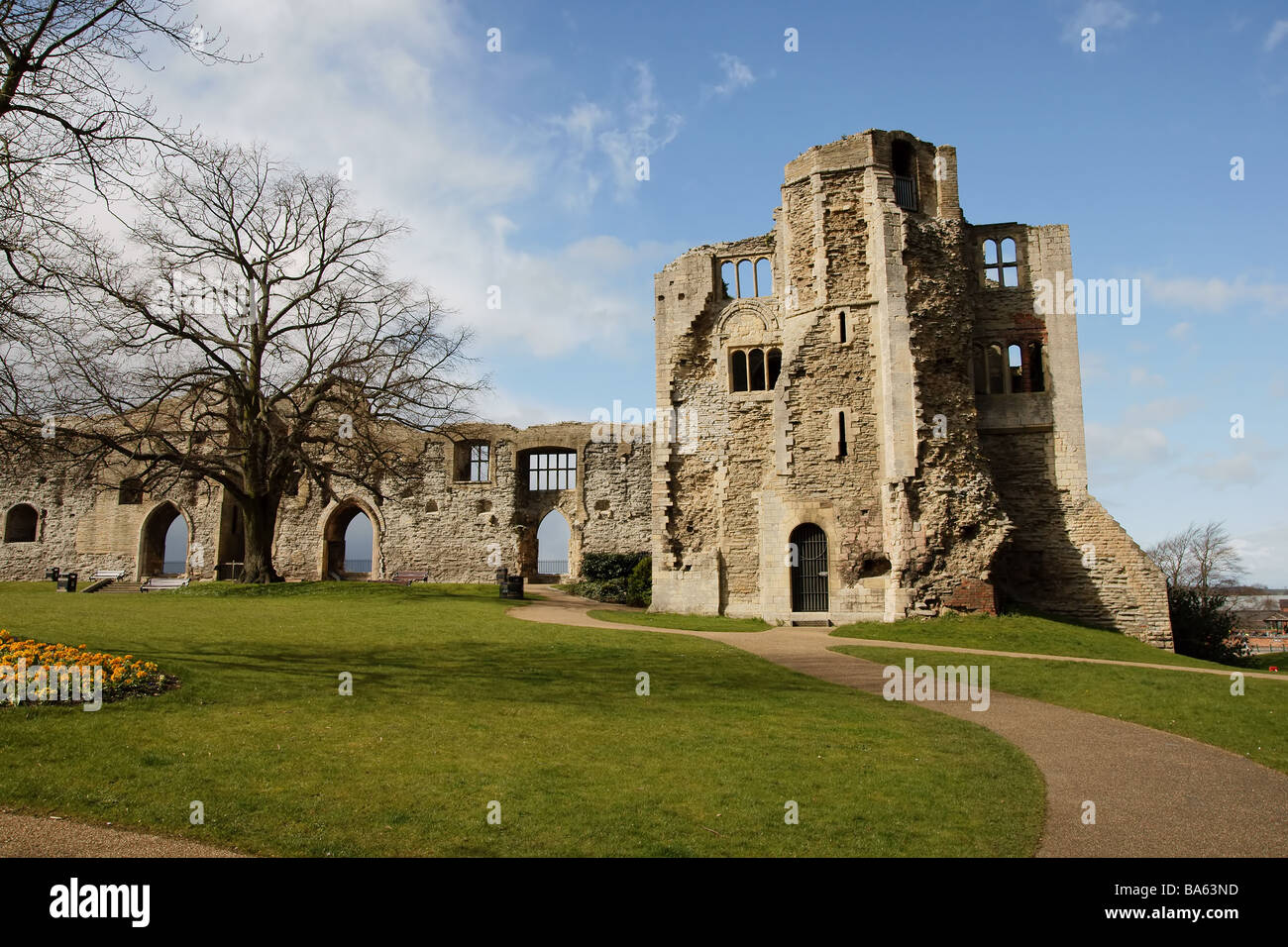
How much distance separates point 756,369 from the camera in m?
24.7

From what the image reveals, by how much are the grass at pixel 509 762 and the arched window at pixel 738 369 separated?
1376 cm

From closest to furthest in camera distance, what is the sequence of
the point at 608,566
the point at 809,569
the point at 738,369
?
the point at 809,569
the point at 738,369
the point at 608,566

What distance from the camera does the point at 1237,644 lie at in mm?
22891

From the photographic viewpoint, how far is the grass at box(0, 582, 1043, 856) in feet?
17.9

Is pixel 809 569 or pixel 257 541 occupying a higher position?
pixel 257 541

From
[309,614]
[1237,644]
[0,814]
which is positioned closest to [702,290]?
[309,614]

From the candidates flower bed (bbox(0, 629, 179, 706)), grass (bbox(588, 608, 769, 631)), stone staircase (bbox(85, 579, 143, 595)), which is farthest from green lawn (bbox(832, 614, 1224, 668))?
stone staircase (bbox(85, 579, 143, 595))

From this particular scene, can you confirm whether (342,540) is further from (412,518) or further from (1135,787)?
(1135,787)

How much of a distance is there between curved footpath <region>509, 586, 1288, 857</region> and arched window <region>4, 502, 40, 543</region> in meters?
41.8

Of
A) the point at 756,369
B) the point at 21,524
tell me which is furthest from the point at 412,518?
the point at 21,524

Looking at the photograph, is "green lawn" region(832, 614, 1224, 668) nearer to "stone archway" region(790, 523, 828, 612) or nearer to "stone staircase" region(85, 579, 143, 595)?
"stone archway" region(790, 523, 828, 612)

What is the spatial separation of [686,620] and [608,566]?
9062 mm
